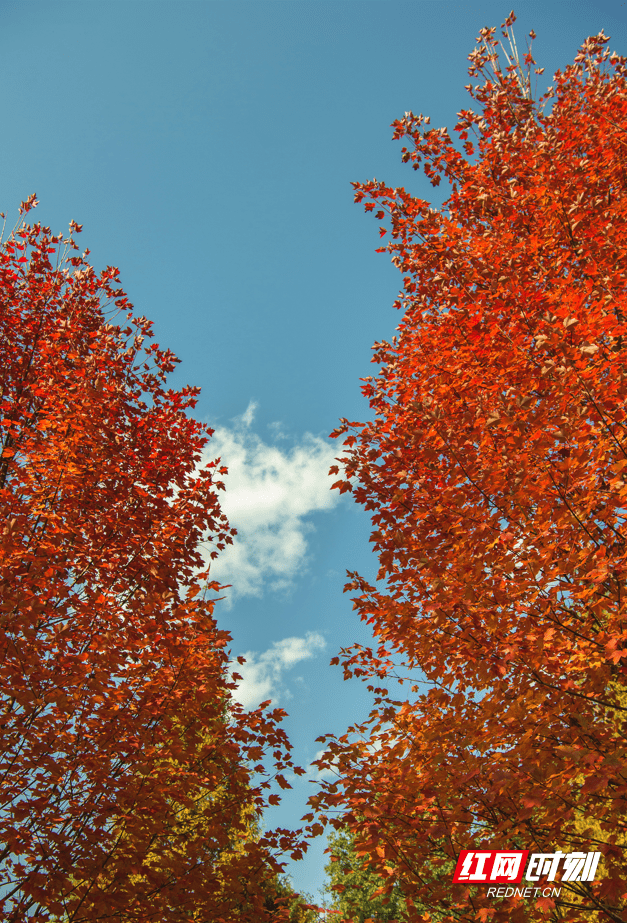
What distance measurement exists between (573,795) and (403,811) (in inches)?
57.8

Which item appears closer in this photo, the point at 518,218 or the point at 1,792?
the point at 1,792

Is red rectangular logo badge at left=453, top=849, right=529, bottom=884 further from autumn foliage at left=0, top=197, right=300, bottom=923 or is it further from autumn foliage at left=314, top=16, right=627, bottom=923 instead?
autumn foliage at left=0, top=197, right=300, bottom=923

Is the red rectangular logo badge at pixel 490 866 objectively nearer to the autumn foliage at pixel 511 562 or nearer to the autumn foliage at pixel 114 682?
the autumn foliage at pixel 511 562

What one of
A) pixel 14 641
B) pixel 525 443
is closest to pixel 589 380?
pixel 525 443

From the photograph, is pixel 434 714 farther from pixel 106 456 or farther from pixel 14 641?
pixel 106 456

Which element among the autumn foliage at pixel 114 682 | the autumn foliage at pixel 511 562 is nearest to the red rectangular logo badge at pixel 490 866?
the autumn foliage at pixel 511 562

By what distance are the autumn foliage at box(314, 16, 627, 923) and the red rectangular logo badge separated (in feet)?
0.35

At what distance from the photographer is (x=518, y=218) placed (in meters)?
5.48

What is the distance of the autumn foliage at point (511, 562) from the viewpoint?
10.2ft

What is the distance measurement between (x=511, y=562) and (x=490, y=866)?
2505 millimetres

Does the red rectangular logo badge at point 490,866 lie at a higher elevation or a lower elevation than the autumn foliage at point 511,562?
lower

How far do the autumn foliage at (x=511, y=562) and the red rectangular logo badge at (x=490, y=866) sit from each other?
106mm

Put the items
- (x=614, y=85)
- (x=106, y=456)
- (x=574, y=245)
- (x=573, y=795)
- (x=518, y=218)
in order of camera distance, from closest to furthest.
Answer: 1. (x=573, y=795)
2. (x=574, y=245)
3. (x=518, y=218)
4. (x=106, y=456)
5. (x=614, y=85)

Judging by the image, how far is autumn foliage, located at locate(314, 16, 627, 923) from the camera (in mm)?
3105
